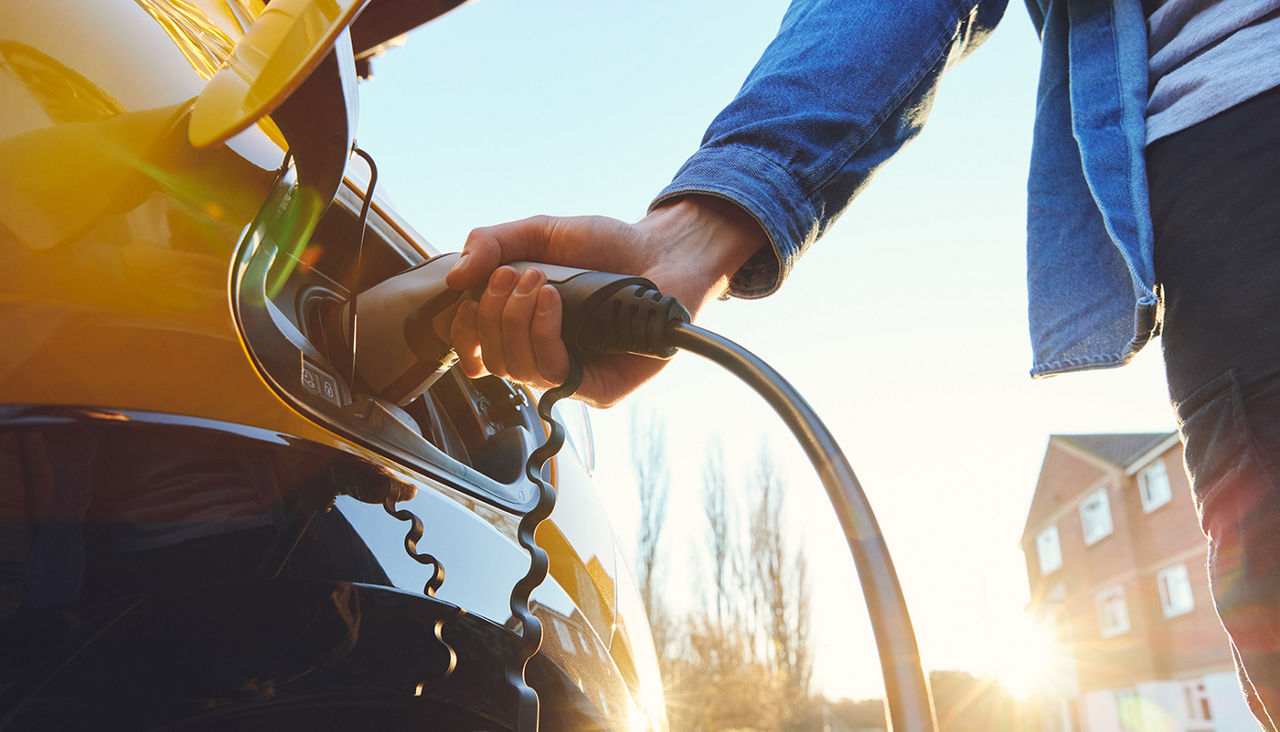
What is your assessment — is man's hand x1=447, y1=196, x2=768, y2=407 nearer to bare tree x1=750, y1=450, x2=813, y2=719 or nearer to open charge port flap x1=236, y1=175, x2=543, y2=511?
open charge port flap x1=236, y1=175, x2=543, y2=511

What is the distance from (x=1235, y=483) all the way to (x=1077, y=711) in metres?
31.0

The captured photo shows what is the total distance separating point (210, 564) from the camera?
71cm

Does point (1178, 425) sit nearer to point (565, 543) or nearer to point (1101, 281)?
point (1101, 281)

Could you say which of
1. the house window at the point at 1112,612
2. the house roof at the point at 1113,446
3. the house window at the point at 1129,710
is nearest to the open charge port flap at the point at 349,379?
the house roof at the point at 1113,446

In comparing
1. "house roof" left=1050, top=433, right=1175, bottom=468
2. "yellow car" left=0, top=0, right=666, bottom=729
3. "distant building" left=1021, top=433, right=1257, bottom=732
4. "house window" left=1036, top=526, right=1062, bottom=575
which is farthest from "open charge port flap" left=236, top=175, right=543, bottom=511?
"house window" left=1036, top=526, right=1062, bottom=575

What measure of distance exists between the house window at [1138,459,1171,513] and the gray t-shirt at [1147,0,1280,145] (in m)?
23.9

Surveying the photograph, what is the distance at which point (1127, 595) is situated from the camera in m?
23.4

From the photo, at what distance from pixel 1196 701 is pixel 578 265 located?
24.8 m

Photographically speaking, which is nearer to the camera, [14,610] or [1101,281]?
[14,610]

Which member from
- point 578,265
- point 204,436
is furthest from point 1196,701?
point 204,436

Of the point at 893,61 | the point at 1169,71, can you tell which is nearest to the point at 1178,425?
the point at 1169,71

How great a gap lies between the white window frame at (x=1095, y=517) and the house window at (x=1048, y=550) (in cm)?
219

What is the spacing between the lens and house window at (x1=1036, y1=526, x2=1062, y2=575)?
28828 millimetres

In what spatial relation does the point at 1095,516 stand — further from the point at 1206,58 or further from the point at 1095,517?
the point at 1206,58
